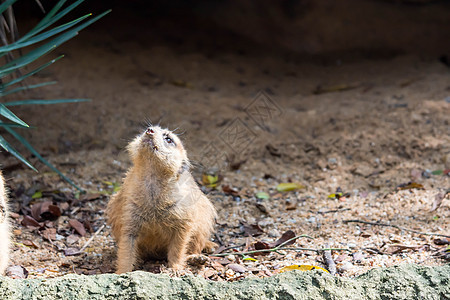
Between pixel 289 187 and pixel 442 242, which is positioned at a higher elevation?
pixel 442 242

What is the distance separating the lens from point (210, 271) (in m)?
3.50

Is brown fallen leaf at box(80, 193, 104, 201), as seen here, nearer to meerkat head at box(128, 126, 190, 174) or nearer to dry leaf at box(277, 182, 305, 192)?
meerkat head at box(128, 126, 190, 174)

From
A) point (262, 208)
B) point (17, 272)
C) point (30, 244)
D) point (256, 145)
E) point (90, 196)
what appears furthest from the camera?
point (256, 145)

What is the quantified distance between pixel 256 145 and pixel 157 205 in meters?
2.56

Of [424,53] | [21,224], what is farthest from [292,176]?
[424,53]

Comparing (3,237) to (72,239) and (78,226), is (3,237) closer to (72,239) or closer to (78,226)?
(72,239)

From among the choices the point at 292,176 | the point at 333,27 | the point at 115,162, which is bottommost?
the point at 292,176

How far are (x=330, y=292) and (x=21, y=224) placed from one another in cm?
273

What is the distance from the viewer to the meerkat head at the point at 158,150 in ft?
11.6

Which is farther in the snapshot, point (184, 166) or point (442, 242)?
point (184, 166)

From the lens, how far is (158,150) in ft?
11.7

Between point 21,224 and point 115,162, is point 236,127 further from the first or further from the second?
point 21,224

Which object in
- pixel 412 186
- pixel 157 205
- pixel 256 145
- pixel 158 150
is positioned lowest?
pixel 412 186

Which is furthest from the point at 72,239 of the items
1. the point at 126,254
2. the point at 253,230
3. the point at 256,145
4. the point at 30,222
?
the point at 256,145
